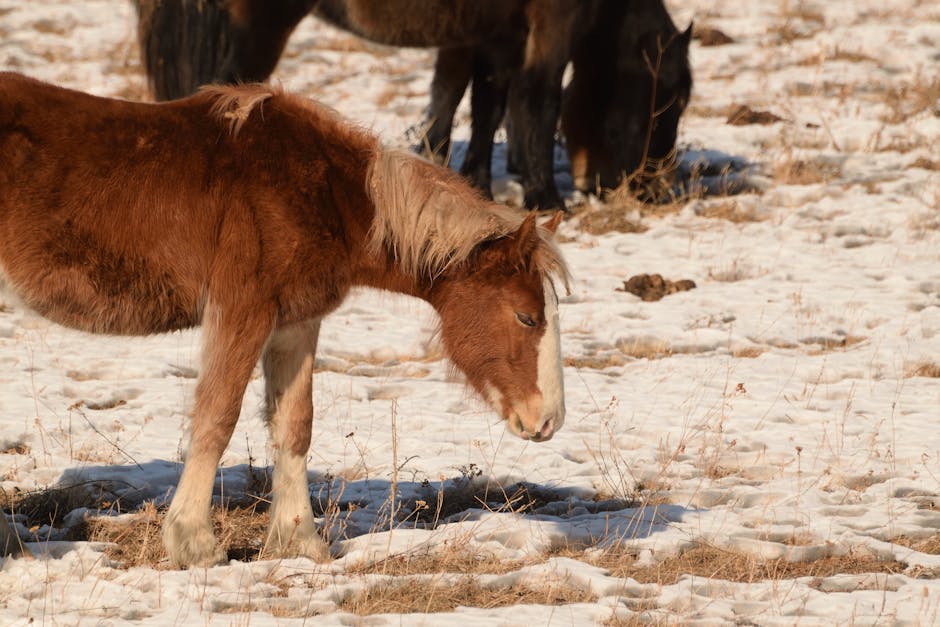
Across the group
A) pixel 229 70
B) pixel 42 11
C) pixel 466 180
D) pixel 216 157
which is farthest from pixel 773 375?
pixel 42 11

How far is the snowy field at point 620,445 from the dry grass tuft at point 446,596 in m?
0.01

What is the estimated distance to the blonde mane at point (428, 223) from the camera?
185 inches

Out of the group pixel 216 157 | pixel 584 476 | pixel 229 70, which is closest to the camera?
pixel 216 157

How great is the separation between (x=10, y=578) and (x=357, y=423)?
268 centimetres

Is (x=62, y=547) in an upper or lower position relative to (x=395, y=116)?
lower

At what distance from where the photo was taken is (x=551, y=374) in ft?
15.2

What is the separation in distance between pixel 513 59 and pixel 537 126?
65 centimetres

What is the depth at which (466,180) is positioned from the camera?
5062 mm

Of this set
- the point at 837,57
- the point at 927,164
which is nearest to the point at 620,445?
the point at 927,164

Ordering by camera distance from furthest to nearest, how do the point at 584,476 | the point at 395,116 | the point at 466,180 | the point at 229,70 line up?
the point at 395,116, the point at 229,70, the point at 584,476, the point at 466,180

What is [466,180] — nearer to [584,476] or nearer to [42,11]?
[584,476]

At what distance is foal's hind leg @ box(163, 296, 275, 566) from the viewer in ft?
14.7

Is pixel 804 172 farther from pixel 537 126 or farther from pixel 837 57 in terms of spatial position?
pixel 837 57

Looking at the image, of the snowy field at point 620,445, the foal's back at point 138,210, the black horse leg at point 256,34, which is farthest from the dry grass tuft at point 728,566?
the black horse leg at point 256,34
